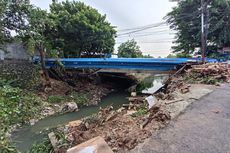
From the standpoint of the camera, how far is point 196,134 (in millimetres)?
3379

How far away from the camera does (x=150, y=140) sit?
317cm

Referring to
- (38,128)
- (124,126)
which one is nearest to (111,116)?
(124,126)

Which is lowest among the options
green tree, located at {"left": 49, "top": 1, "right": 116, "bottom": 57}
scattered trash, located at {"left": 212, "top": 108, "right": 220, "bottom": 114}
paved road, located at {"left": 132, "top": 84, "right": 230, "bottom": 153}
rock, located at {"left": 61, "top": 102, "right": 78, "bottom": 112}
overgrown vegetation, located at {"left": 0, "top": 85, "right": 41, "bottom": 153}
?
rock, located at {"left": 61, "top": 102, "right": 78, "bottom": 112}

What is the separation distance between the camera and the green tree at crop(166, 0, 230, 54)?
1575 centimetres

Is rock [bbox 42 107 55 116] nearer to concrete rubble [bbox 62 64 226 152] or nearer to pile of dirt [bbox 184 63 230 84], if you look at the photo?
pile of dirt [bbox 184 63 230 84]

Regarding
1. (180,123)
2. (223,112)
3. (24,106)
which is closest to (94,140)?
(180,123)

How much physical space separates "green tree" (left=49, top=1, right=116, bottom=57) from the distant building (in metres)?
1.99

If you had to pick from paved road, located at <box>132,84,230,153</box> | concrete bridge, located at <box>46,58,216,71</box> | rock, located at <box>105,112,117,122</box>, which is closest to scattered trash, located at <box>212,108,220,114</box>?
paved road, located at <box>132,84,230,153</box>

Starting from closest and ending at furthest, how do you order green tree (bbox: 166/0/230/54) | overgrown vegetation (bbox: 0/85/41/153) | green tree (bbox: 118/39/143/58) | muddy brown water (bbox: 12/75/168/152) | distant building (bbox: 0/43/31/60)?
muddy brown water (bbox: 12/75/168/152)
overgrown vegetation (bbox: 0/85/41/153)
distant building (bbox: 0/43/31/60)
green tree (bbox: 166/0/230/54)
green tree (bbox: 118/39/143/58)

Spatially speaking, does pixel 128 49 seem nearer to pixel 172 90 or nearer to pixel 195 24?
pixel 195 24

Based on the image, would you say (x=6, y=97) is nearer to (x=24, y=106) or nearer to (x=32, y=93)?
(x=24, y=106)

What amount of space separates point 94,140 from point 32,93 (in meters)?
9.39

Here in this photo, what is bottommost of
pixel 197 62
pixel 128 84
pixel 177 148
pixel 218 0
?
pixel 128 84

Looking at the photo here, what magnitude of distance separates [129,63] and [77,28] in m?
4.60
